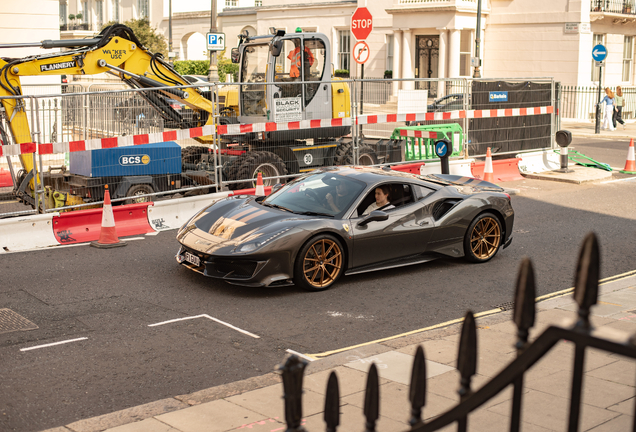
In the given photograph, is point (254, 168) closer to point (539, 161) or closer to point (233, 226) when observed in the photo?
point (233, 226)

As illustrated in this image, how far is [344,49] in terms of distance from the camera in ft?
154

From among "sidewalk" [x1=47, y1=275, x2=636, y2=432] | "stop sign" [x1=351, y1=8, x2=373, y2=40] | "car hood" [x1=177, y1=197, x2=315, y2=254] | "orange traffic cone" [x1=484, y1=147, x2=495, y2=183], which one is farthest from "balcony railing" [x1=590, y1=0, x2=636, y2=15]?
"sidewalk" [x1=47, y1=275, x2=636, y2=432]

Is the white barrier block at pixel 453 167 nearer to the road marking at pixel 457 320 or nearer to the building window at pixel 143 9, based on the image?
the road marking at pixel 457 320

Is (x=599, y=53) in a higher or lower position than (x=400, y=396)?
higher

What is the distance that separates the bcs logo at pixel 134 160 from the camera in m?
12.0

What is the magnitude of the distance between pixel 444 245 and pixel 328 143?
22.7ft

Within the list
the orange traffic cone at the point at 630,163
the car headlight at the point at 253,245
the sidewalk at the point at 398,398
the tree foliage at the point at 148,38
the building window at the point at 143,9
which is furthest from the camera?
the building window at the point at 143,9

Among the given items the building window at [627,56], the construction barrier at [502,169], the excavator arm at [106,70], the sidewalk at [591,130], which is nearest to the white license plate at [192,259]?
the excavator arm at [106,70]

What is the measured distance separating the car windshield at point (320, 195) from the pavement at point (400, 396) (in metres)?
2.34

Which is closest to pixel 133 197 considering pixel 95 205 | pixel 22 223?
pixel 95 205

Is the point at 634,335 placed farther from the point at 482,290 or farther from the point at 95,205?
the point at 95,205

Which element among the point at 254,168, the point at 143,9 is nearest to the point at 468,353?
the point at 254,168

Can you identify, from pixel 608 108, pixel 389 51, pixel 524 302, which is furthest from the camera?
pixel 389 51

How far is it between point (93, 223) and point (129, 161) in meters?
1.36
